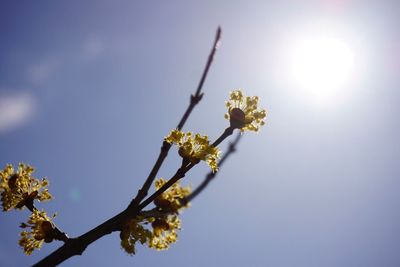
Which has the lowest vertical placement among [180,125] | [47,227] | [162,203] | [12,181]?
[47,227]

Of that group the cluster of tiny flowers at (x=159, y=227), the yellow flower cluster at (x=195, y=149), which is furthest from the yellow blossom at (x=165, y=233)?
the yellow flower cluster at (x=195, y=149)

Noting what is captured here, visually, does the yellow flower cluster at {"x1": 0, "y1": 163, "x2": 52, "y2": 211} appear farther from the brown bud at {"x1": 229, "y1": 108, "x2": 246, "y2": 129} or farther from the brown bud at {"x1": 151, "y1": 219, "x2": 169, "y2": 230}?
the brown bud at {"x1": 229, "y1": 108, "x2": 246, "y2": 129}

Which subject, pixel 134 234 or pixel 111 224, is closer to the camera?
pixel 111 224

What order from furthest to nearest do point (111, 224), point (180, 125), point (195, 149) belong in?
point (195, 149)
point (111, 224)
point (180, 125)

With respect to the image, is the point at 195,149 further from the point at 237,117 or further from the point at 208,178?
the point at 208,178

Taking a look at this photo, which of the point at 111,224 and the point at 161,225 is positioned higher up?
the point at 161,225

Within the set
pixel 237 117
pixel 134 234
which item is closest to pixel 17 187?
pixel 134 234

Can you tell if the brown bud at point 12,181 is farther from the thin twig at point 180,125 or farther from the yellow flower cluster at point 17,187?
the thin twig at point 180,125

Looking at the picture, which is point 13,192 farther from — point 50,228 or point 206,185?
point 206,185
